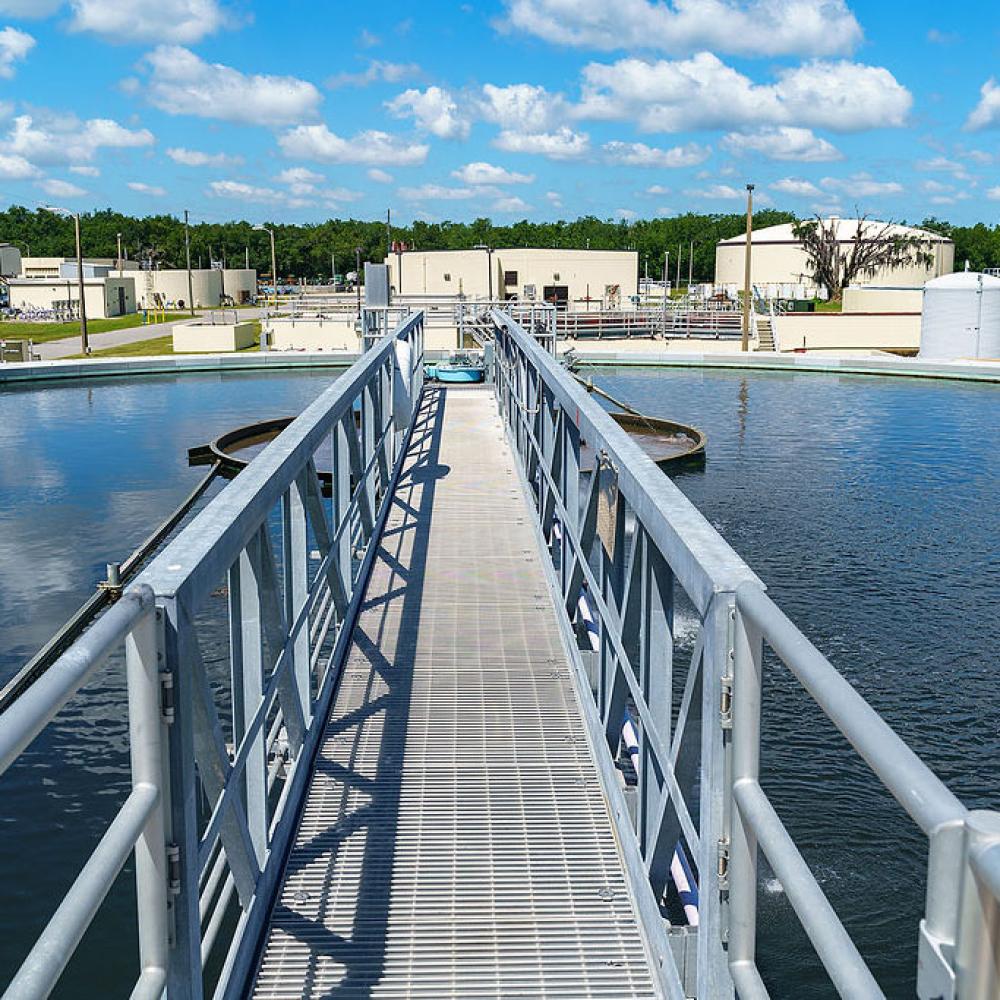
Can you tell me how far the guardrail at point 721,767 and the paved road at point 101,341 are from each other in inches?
1303

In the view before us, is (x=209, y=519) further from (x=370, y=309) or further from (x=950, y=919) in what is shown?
(x=370, y=309)

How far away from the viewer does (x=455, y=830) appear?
12.4 feet

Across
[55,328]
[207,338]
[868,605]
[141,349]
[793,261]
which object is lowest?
[868,605]

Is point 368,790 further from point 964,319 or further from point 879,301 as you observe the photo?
point 879,301

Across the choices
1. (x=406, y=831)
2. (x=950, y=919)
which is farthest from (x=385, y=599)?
(x=950, y=919)

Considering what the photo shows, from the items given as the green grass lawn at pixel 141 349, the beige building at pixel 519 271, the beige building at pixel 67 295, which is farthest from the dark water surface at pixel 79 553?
the beige building at pixel 67 295

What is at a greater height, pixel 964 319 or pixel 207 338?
pixel 964 319

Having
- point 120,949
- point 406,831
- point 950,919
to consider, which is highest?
point 950,919

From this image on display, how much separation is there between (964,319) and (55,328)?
122ft

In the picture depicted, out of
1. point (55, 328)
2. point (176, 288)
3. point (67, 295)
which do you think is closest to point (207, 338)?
point (55, 328)

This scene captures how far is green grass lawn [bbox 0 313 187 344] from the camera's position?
46719mm

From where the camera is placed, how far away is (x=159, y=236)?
4498 inches

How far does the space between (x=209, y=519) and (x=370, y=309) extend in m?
13.7

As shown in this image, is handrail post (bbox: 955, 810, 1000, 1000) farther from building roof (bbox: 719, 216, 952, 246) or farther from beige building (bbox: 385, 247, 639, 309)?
building roof (bbox: 719, 216, 952, 246)
